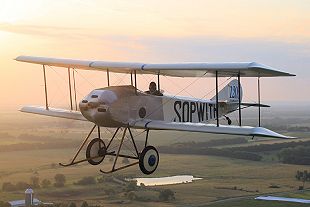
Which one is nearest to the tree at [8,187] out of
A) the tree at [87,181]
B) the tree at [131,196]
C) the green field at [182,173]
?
the green field at [182,173]

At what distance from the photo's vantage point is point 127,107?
16.2 meters

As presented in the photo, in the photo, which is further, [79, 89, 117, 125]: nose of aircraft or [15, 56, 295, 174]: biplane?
[79, 89, 117, 125]: nose of aircraft

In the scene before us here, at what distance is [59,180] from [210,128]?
67.3 metres

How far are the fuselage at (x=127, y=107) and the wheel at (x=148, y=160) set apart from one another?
1061 millimetres

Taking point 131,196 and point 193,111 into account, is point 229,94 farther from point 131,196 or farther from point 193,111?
point 131,196

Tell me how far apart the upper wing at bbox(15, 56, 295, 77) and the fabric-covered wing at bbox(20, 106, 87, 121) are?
1724 mm

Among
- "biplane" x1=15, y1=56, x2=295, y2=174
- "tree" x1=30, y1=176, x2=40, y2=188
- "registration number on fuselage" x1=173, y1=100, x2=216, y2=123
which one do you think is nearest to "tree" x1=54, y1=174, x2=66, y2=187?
"tree" x1=30, y1=176, x2=40, y2=188

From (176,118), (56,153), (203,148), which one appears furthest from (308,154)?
(176,118)

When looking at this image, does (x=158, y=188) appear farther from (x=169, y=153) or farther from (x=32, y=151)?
(x=32, y=151)

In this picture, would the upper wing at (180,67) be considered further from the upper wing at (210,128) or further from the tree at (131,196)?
the tree at (131,196)

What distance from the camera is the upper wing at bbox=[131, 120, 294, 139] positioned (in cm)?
1389

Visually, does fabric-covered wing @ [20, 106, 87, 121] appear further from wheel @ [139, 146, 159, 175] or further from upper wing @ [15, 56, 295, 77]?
wheel @ [139, 146, 159, 175]

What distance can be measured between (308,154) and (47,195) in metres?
61.6

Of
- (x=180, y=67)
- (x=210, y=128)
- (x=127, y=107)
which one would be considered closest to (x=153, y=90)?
(x=127, y=107)
